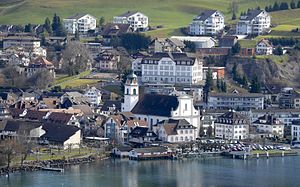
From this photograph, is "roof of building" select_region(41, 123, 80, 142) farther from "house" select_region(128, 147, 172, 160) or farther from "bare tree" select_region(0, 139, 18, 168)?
"bare tree" select_region(0, 139, 18, 168)

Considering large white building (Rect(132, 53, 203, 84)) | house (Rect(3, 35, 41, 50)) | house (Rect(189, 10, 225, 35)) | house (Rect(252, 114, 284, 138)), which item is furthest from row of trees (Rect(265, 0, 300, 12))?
house (Rect(252, 114, 284, 138))

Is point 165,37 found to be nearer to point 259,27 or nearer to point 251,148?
point 259,27

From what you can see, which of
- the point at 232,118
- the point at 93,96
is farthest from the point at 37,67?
the point at 232,118

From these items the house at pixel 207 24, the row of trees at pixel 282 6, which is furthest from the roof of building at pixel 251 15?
the row of trees at pixel 282 6

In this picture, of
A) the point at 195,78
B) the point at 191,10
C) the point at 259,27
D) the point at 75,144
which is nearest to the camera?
the point at 75,144

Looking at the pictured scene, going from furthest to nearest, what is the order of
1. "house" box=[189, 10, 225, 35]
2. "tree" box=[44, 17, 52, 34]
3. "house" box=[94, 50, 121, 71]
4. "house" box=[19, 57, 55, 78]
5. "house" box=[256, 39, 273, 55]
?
"tree" box=[44, 17, 52, 34]
"house" box=[189, 10, 225, 35]
"house" box=[256, 39, 273, 55]
"house" box=[94, 50, 121, 71]
"house" box=[19, 57, 55, 78]

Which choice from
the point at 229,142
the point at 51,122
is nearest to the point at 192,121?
the point at 229,142

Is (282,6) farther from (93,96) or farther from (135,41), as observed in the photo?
(93,96)
